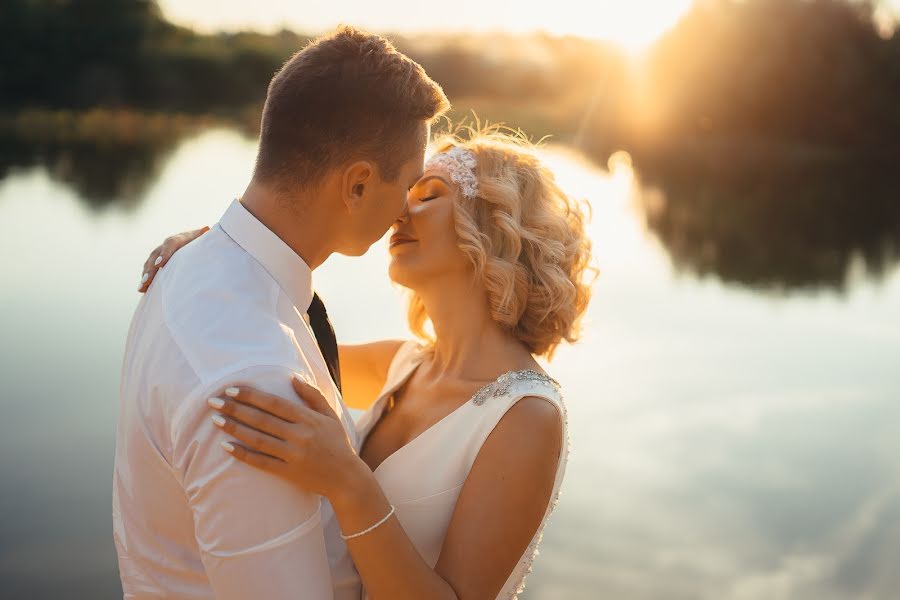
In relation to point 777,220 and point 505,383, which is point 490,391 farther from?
point 777,220

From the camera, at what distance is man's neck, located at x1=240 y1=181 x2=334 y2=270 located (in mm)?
1543

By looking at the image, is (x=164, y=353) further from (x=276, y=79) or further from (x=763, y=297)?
(x=763, y=297)

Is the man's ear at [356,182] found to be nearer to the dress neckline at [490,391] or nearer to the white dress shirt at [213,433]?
the white dress shirt at [213,433]

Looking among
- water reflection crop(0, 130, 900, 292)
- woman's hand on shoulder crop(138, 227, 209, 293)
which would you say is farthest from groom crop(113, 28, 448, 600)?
water reflection crop(0, 130, 900, 292)

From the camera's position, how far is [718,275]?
1759 cm

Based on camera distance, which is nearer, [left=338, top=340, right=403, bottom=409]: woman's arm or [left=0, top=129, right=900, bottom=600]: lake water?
[left=338, top=340, right=403, bottom=409]: woman's arm

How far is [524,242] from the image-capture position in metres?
2.12

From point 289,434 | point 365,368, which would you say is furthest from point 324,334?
point 289,434

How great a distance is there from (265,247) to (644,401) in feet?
28.1

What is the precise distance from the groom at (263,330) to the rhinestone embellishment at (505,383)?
0.44 metres

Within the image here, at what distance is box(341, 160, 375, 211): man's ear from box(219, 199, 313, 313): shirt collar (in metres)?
0.14

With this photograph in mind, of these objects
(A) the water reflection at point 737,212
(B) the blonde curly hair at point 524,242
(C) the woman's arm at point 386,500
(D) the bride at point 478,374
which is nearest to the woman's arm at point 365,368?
(D) the bride at point 478,374

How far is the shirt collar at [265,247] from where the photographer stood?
1.51 m

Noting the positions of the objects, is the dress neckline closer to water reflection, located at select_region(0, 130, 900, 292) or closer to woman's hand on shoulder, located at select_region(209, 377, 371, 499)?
woman's hand on shoulder, located at select_region(209, 377, 371, 499)
